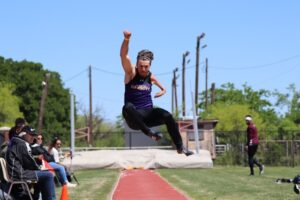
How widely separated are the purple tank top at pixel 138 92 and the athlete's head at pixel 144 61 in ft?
0.31

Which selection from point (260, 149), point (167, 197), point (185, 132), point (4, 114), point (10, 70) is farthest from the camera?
point (10, 70)

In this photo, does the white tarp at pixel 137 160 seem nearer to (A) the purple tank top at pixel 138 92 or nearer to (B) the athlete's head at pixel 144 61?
(A) the purple tank top at pixel 138 92

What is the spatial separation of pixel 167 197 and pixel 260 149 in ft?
75.8

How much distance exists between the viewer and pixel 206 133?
145 feet

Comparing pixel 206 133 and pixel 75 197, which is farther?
pixel 206 133

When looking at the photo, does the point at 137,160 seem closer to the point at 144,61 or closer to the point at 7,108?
the point at 144,61

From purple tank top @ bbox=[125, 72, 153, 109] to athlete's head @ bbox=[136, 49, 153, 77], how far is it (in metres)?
0.09

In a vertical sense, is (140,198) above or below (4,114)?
below

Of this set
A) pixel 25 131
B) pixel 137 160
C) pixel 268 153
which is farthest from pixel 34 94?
pixel 25 131

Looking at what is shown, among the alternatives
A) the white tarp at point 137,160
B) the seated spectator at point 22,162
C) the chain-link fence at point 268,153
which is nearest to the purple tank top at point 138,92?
the seated spectator at point 22,162

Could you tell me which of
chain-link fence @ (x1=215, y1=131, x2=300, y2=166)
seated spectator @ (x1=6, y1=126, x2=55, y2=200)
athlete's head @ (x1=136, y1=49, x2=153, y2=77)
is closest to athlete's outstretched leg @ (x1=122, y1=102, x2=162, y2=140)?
athlete's head @ (x1=136, y1=49, x2=153, y2=77)

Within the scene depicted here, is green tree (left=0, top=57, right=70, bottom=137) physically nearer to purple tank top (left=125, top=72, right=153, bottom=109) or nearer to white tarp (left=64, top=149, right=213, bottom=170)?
white tarp (left=64, top=149, right=213, bottom=170)

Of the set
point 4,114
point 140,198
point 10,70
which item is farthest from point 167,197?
point 10,70

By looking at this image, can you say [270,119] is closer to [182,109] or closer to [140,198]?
[182,109]
